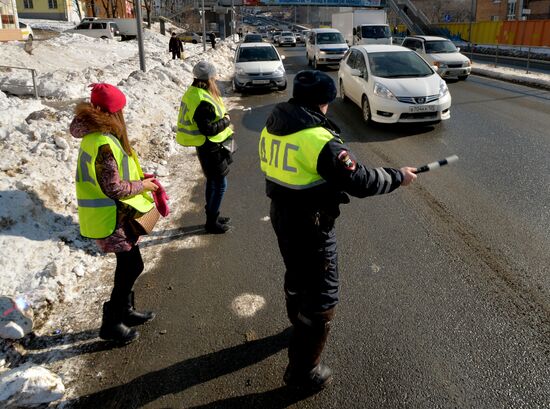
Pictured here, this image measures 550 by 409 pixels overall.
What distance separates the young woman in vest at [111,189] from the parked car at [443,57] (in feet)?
57.0

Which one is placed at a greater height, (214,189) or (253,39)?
(253,39)

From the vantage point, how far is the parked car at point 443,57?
18.3 metres

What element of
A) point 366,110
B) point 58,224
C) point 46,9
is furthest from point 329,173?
point 46,9

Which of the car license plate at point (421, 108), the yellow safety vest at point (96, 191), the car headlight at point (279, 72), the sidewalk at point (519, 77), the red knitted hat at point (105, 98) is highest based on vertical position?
the red knitted hat at point (105, 98)

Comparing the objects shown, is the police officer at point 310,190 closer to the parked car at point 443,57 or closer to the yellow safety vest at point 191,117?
the yellow safety vest at point 191,117

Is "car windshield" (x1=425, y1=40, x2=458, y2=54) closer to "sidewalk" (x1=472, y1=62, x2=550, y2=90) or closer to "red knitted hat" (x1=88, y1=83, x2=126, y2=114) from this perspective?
"sidewalk" (x1=472, y1=62, x2=550, y2=90)

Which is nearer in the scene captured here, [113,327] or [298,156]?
[298,156]

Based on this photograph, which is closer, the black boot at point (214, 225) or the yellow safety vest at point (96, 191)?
the yellow safety vest at point (96, 191)

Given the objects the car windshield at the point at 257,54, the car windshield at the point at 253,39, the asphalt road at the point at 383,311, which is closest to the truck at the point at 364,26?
the car windshield at the point at 253,39

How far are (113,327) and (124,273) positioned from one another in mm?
414

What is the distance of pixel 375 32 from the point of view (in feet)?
90.2

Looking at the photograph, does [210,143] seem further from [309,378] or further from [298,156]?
[309,378]

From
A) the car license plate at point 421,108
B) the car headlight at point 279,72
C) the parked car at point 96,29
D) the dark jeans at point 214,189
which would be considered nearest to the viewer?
the dark jeans at point 214,189

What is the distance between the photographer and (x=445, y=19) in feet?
214
